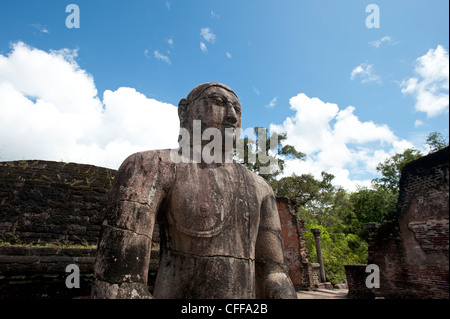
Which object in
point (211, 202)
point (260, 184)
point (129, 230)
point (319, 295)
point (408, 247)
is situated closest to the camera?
point (129, 230)

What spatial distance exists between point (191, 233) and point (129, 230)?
385mm

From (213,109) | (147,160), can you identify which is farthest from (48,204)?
(213,109)

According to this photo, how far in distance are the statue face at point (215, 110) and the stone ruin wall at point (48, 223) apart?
11.4 ft

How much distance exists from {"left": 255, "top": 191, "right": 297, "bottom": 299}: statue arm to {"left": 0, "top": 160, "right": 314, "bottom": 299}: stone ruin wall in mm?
3215

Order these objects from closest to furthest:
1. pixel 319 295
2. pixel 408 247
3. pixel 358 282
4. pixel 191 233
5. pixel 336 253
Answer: pixel 191 233 < pixel 408 247 < pixel 319 295 < pixel 358 282 < pixel 336 253

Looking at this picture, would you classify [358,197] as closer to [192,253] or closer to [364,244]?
[364,244]

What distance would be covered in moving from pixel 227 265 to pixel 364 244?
21.5m

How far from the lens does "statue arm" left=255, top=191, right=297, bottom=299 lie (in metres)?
1.95

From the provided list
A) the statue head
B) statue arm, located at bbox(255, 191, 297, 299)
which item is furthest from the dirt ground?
the statue head

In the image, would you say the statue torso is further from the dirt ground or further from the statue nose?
the dirt ground

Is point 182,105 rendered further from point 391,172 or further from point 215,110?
point 391,172

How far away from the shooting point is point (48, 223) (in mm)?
5969

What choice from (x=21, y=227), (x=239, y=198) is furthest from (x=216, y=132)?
(x=21, y=227)

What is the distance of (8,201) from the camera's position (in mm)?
6180
